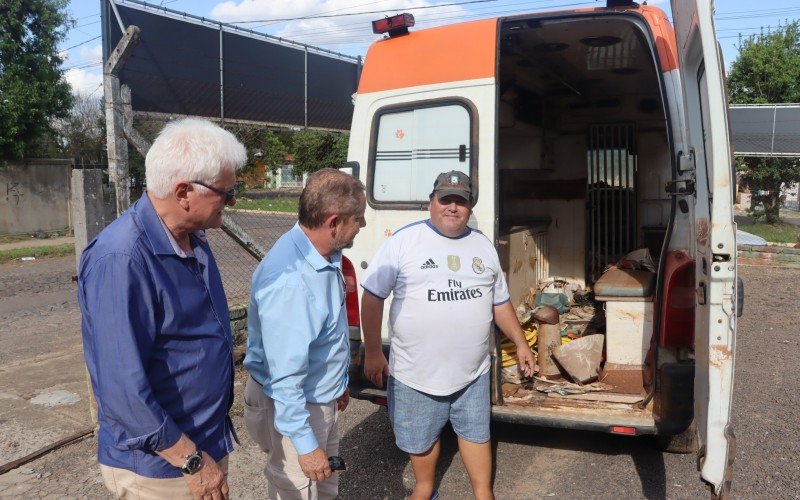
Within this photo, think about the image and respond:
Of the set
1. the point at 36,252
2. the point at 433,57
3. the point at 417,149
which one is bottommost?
the point at 36,252

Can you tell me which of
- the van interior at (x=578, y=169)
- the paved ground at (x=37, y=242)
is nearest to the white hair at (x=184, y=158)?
the van interior at (x=578, y=169)

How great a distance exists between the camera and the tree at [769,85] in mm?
16453

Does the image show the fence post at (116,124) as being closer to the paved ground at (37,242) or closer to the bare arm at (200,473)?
the bare arm at (200,473)

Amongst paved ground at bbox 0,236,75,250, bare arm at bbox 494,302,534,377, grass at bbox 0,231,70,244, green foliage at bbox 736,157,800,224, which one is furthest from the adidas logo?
green foliage at bbox 736,157,800,224

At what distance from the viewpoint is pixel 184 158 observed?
1.87 meters

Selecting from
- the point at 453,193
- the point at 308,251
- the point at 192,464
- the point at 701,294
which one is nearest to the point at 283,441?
the point at 192,464

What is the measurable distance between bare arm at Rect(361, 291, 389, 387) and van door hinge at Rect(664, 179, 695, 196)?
5.31 feet

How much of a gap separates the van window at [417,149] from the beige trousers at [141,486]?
7.72 feet

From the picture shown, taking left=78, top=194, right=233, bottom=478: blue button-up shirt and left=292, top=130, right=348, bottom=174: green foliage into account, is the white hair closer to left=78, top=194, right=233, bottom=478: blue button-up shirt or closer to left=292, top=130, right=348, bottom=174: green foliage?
left=78, top=194, right=233, bottom=478: blue button-up shirt

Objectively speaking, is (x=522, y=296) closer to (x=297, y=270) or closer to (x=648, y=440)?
(x=648, y=440)

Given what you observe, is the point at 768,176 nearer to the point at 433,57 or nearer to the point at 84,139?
the point at 433,57

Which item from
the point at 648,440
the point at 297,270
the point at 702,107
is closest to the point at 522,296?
the point at 648,440

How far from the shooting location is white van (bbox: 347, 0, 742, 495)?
264 cm

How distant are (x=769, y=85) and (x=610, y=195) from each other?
13.0 meters
